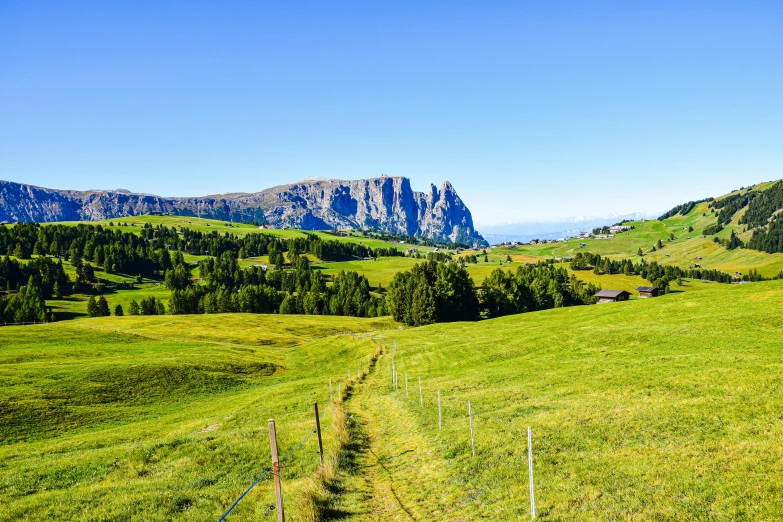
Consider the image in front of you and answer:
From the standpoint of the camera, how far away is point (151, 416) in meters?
44.4

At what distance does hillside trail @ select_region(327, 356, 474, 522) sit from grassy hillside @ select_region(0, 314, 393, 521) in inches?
94.4

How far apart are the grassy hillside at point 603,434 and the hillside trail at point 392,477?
0.10 meters

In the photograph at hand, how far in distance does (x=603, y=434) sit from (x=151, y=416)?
4460 centimetres

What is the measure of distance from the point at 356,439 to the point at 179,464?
979cm

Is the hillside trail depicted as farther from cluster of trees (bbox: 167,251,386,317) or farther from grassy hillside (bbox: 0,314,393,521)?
cluster of trees (bbox: 167,251,386,317)

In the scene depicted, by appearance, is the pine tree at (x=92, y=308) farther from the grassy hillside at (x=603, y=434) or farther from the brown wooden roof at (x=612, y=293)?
the brown wooden roof at (x=612, y=293)

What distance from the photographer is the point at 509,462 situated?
1788 cm

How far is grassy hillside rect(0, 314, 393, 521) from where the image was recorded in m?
17.5

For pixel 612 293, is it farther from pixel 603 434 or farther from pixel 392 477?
pixel 392 477

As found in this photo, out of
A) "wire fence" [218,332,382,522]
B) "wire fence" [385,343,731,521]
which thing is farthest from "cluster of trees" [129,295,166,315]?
"wire fence" [385,343,731,521]

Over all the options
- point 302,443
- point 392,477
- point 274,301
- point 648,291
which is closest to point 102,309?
point 274,301

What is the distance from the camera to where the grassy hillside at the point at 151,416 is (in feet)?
57.3

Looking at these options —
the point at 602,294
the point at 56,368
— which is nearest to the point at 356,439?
the point at 56,368

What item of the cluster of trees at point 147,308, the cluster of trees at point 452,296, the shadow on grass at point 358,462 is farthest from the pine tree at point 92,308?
the shadow on grass at point 358,462
